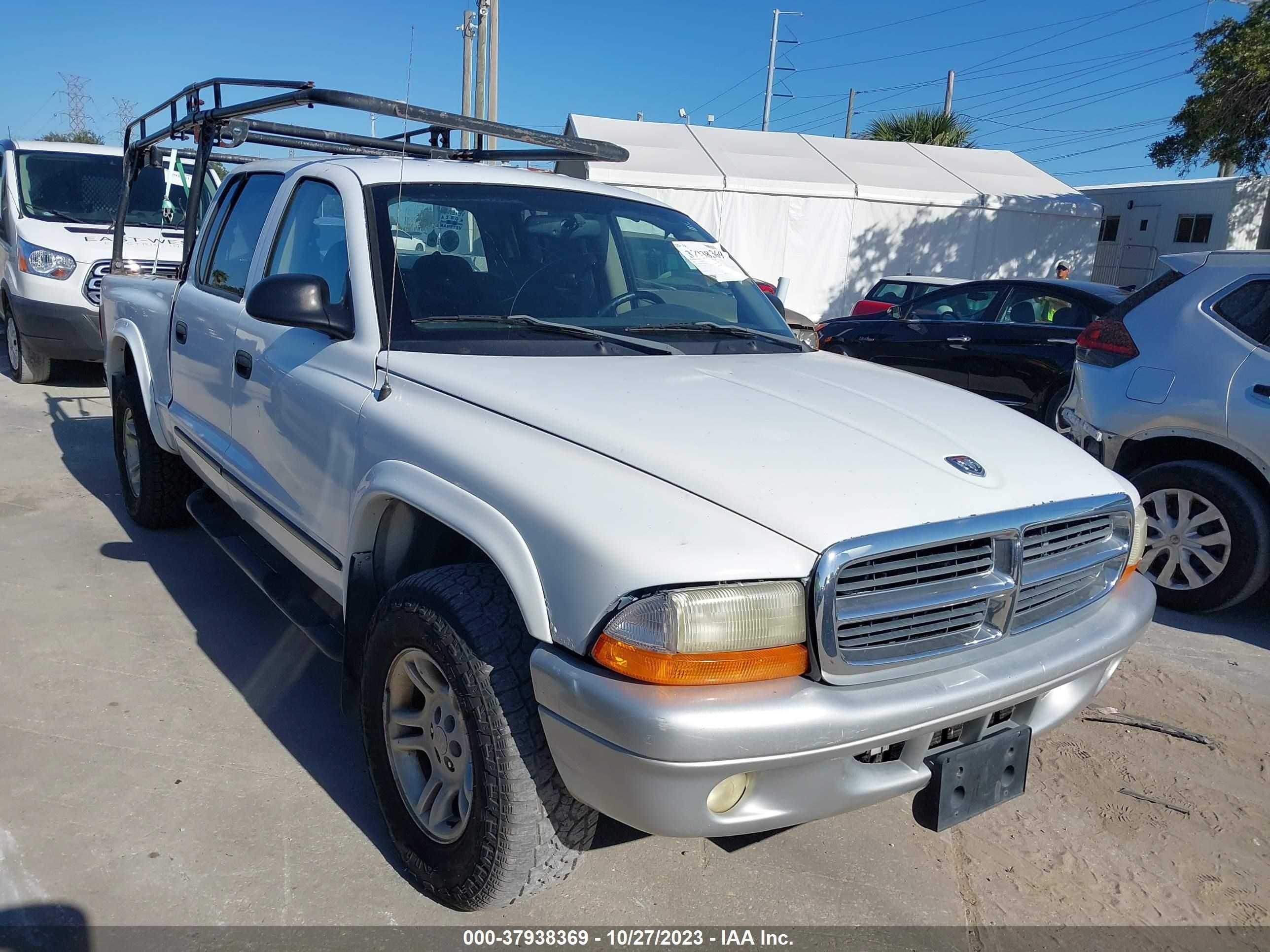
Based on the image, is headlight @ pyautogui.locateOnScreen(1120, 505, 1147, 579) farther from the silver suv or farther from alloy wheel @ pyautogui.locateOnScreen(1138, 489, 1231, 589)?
the silver suv

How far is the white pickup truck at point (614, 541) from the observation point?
6.47ft

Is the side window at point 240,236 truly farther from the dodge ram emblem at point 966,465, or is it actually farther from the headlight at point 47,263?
the headlight at point 47,263

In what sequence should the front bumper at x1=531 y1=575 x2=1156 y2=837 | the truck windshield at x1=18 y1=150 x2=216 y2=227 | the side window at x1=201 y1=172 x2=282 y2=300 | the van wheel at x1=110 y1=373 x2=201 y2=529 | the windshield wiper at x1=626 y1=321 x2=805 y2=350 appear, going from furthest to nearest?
the truck windshield at x1=18 y1=150 x2=216 y2=227, the van wheel at x1=110 y1=373 x2=201 y2=529, the side window at x1=201 y1=172 x2=282 y2=300, the windshield wiper at x1=626 y1=321 x2=805 y2=350, the front bumper at x1=531 y1=575 x2=1156 y2=837

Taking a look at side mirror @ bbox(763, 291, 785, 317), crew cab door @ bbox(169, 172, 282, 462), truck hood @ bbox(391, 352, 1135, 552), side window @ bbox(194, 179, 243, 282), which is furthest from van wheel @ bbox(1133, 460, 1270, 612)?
side window @ bbox(194, 179, 243, 282)

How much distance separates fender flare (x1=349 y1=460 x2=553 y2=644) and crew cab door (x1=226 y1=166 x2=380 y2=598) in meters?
0.11

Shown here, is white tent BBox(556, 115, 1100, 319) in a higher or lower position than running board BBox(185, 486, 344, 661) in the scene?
higher

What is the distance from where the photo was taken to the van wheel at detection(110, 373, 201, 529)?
4.95 m

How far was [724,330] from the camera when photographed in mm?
3389

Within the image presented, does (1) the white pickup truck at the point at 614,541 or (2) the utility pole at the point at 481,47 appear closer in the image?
(1) the white pickup truck at the point at 614,541

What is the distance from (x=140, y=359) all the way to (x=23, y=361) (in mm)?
5505

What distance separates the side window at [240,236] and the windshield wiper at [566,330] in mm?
1266

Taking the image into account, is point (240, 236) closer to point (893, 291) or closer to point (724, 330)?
point (724, 330)

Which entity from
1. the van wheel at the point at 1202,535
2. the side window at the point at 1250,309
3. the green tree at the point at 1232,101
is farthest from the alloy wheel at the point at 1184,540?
the green tree at the point at 1232,101

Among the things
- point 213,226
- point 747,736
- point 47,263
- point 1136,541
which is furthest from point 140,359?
point 47,263
